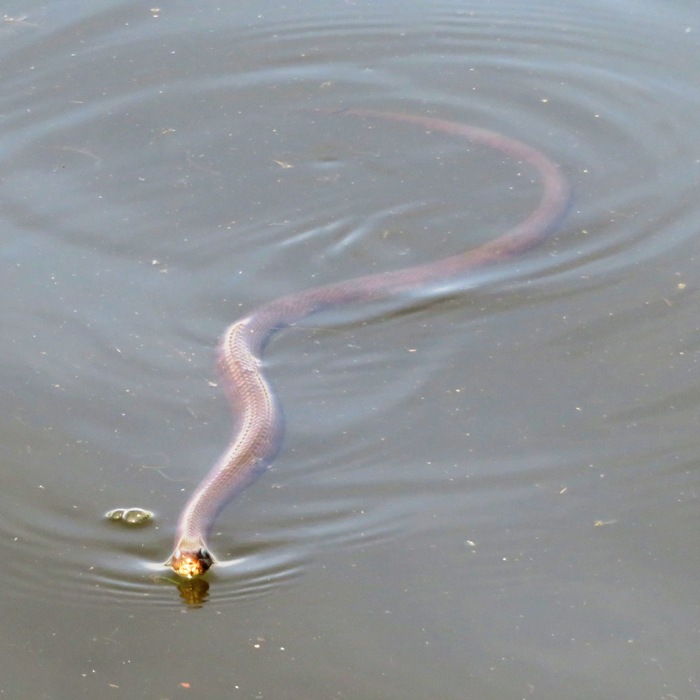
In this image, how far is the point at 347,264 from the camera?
6.36 m

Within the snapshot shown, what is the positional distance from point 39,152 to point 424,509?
11.9ft

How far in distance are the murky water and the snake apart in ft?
0.28

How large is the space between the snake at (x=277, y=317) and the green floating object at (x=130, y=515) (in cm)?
16

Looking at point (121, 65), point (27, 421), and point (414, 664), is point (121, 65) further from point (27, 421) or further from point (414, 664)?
point (414, 664)

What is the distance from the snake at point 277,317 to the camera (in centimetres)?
459

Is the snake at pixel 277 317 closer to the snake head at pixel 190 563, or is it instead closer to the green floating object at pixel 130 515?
the snake head at pixel 190 563

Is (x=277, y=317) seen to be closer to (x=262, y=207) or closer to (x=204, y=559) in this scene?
(x=262, y=207)

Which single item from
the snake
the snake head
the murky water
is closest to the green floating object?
the murky water

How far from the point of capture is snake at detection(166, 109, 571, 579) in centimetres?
459

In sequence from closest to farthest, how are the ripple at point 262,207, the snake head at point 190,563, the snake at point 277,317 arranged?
the snake head at point 190,563
the snake at point 277,317
the ripple at point 262,207

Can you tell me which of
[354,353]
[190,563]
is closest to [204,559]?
[190,563]

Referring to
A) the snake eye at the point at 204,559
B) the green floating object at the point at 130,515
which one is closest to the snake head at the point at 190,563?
the snake eye at the point at 204,559

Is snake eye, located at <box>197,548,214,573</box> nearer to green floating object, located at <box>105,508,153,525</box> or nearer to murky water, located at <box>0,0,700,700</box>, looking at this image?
murky water, located at <box>0,0,700,700</box>

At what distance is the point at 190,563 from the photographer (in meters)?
4.31
